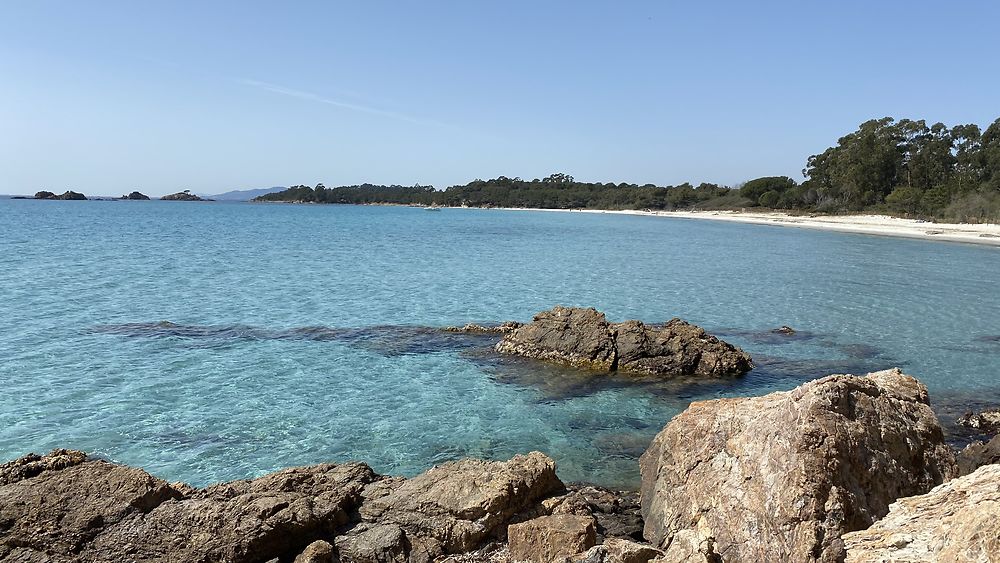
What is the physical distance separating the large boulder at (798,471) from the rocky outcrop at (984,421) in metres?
5.89

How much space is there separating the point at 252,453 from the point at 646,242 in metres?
53.9

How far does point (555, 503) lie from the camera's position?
21.3 feet

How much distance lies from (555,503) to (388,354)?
33.0 ft

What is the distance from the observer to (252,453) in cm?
976

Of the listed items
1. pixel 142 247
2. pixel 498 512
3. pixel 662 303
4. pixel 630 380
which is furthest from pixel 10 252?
pixel 498 512

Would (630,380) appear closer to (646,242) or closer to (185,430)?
(185,430)

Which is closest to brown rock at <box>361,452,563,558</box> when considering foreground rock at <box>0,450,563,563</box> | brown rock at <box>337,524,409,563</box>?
foreground rock at <box>0,450,563,563</box>

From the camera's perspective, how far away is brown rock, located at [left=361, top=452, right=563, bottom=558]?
19.5 ft

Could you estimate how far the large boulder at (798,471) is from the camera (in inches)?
190

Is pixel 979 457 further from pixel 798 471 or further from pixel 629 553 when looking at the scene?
pixel 629 553

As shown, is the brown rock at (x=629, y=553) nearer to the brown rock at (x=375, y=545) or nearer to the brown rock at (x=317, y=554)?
the brown rock at (x=375, y=545)

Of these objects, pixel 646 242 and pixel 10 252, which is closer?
pixel 10 252

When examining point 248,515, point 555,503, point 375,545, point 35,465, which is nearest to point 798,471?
point 555,503

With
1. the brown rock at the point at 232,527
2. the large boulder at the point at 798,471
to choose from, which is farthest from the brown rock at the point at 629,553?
the brown rock at the point at 232,527
